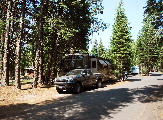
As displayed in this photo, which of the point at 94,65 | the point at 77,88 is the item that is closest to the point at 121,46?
the point at 94,65

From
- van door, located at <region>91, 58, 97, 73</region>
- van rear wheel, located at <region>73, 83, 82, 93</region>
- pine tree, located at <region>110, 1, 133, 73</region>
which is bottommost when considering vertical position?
van rear wheel, located at <region>73, 83, 82, 93</region>

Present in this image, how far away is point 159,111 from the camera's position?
21.4 ft

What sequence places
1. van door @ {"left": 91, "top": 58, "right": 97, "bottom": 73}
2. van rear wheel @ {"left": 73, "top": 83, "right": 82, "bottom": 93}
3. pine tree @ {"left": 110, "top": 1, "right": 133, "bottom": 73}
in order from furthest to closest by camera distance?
pine tree @ {"left": 110, "top": 1, "right": 133, "bottom": 73}, van door @ {"left": 91, "top": 58, "right": 97, "bottom": 73}, van rear wheel @ {"left": 73, "top": 83, "right": 82, "bottom": 93}

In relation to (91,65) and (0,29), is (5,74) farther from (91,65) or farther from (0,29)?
(91,65)

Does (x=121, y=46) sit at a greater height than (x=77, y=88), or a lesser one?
greater

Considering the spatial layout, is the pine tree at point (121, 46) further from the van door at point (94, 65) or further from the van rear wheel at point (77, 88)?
the van rear wheel at point (77, 88)

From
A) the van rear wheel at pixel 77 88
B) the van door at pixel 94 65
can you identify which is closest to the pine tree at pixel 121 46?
the van door at pixel 94 65

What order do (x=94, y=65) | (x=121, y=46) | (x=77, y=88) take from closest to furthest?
(x=77, y=88) < (x=94, y=65) < (x=121, y=46)

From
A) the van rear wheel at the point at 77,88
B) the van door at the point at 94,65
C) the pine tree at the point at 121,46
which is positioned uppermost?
the pine tree at the point at 121,46

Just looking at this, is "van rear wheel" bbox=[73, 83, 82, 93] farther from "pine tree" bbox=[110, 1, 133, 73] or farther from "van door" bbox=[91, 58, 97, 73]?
"pine tree" bbox=[110, 1, 133, 73]

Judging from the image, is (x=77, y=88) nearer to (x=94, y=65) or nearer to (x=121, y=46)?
(x=94, y=65)

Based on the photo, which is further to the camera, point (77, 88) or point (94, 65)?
point (94, 65)

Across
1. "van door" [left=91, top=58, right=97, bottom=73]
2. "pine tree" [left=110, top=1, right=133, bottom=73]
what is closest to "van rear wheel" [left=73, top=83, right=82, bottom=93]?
"van door" [left=91, top=58, right=97, bottom=73]

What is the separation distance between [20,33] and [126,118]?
10332mm
